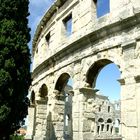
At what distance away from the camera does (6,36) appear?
10023 mm

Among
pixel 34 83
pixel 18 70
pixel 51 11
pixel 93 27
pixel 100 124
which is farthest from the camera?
pixel 100 124

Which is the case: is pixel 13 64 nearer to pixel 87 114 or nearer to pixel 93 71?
pixel 93 71

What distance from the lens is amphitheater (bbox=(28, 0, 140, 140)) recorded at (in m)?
9.18

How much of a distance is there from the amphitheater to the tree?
2166 millimetres

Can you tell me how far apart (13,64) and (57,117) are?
466cm

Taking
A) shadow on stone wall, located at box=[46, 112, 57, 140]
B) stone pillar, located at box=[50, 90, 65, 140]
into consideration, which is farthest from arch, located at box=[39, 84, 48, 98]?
shadow on stone wall, located at box=[46, 112, 57, 140]

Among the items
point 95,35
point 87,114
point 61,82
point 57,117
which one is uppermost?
point 95,35

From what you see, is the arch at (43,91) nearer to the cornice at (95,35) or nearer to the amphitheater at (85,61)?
the amphitheater at (85,61)

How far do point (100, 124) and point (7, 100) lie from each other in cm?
2745

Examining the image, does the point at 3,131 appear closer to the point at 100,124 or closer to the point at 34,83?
the point at 34,83

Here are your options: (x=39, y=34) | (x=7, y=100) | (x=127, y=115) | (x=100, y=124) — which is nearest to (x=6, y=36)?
(x=7, y=100)

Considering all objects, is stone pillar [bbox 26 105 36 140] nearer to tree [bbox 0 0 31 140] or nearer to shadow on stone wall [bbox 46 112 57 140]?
shadow on stone wall [bbox 46 112 57 140]

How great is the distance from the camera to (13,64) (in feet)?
31.6

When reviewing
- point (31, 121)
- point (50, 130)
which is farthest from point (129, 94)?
point (31, 121)
